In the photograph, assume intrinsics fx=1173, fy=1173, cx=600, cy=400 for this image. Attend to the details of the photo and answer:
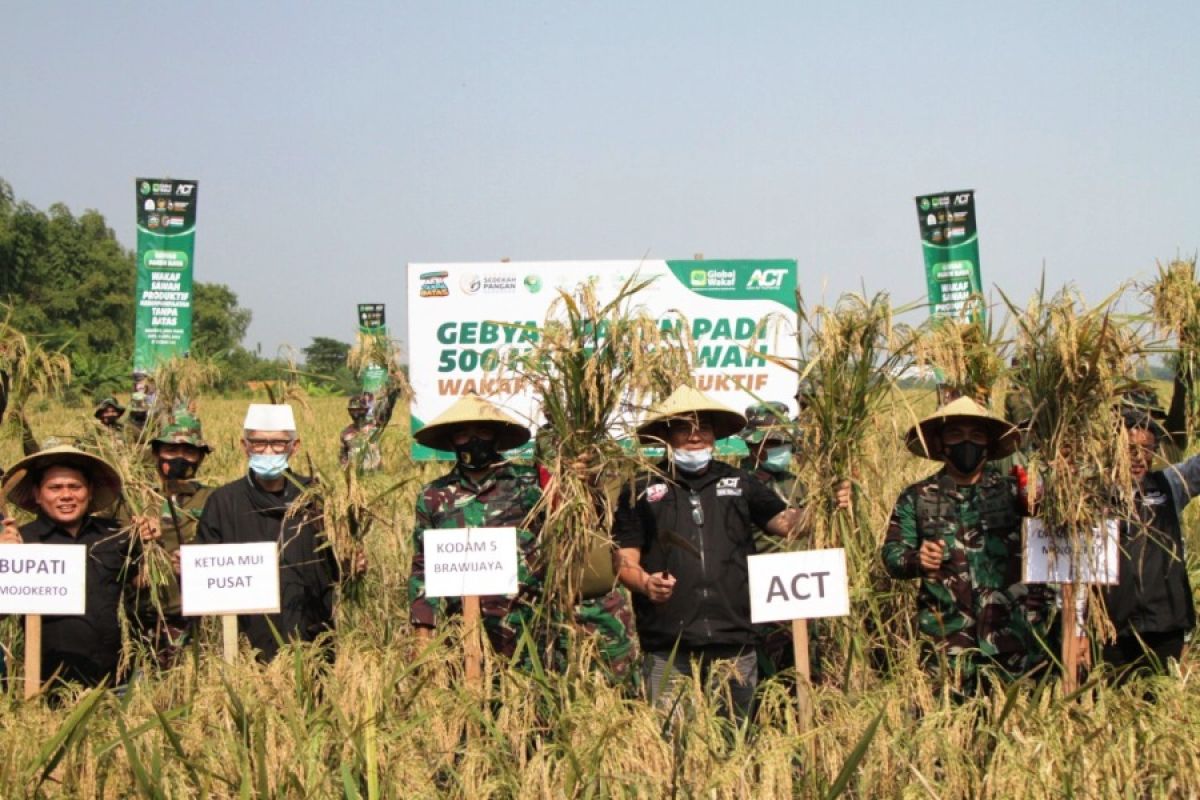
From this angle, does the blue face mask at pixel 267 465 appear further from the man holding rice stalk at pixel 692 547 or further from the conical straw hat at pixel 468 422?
the man holding rice stalk at pixel 692 547

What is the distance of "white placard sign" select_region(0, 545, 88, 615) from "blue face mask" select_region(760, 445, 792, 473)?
10.2 ft

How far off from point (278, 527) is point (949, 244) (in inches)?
345

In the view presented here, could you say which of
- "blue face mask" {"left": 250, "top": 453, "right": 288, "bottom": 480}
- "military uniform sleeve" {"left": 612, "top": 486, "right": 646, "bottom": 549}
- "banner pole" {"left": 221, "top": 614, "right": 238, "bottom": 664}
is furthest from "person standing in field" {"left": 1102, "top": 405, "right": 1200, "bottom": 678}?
"blue face mask" {"left": 250, "top": 453, "right": 288, "bottom": 480}

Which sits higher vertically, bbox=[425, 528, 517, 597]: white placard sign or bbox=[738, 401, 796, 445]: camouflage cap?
bbox=[738, 401, 796, 445]: camouflage cap

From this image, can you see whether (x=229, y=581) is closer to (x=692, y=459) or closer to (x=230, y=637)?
(x=230, y=637)

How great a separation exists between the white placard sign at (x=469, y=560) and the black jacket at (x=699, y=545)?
18.2 inches

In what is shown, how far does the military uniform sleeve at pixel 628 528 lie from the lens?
4.51 metres

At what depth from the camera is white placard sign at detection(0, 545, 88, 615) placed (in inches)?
164

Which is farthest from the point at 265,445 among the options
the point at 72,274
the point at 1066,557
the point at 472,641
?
the point at 72,274

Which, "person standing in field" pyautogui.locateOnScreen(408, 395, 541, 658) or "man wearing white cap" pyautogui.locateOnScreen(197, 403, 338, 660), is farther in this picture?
"man wearing white cap" pyautogui.locateOnScreen(197, 403, 338, 660)

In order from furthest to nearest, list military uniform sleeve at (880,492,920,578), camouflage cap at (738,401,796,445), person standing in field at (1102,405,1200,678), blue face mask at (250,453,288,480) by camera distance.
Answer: blue face mask at (250,453,288,480), military uniform sleeve at (880,492,920,578), person standing in field at (1102,405,1200,678), camouflage cap at (738,401,796,445)

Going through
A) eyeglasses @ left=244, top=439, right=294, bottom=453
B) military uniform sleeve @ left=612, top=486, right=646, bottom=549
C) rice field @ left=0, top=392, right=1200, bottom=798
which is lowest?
rice field @ left=0, top=392, right=1200, bottom=798

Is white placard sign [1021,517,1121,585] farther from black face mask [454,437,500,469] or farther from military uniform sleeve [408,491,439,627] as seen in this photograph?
military uniform sleeve [408,491,439,627]

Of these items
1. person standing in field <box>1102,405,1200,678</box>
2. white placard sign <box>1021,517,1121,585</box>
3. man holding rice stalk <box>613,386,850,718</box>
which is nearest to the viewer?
white placard sign <box>1021,517,1121,585</box>
